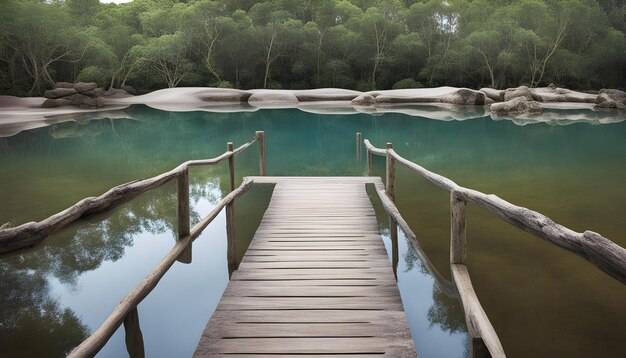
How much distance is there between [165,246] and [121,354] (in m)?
2.99

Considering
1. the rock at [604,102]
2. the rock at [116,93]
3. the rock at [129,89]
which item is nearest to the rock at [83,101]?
the rock at [116,93]

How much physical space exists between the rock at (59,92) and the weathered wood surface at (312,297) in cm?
2861

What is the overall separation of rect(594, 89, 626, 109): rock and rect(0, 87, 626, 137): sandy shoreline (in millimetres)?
682

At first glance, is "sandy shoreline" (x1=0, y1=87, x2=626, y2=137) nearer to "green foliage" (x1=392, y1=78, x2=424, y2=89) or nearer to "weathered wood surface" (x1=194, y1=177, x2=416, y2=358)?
"green foliage" (x1=392, y1=78, x2=424, y2=89)

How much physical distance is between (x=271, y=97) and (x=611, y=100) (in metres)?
22.1

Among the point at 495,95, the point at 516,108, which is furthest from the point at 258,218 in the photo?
the point at 495,95

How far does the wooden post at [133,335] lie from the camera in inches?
126

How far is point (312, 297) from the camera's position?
3.84 meters

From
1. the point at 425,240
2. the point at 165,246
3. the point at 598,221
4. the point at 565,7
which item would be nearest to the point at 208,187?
the point at 165,246

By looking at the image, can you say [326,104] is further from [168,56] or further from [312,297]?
[312,297]

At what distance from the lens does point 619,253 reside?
1827 millimetres

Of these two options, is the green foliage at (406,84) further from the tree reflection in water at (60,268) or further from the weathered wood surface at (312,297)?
the weathered wood surface at (312,297)

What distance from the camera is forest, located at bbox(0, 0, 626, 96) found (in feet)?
126

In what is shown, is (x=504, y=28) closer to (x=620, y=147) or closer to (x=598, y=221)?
(x=620, y=147)
